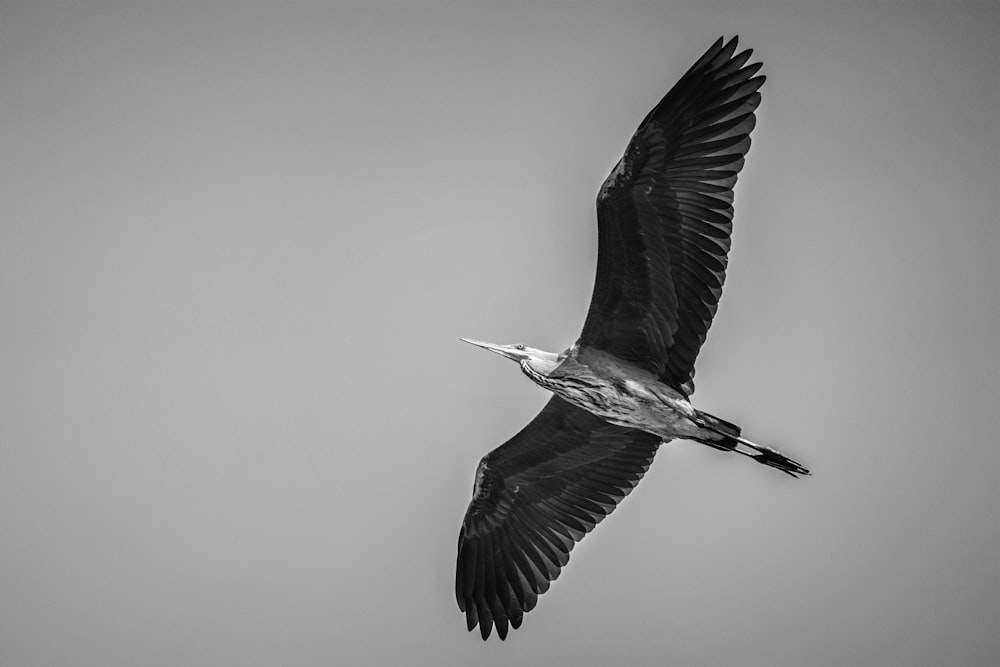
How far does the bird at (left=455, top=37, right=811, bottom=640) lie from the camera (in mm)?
12367

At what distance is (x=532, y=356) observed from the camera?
1386 centimetres

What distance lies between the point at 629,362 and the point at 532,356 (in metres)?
1.21

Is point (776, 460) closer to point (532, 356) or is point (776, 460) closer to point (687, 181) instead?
point (532, 356)

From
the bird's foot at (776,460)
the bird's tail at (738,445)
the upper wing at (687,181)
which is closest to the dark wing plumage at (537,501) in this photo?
the bird's tail at (738,445)

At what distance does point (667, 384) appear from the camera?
13.2 m

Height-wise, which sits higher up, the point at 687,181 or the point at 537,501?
the point at 687,181

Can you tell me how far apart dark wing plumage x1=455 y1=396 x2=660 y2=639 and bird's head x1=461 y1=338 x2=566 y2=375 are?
83cm

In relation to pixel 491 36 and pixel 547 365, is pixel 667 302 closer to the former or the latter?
pixel 547 365

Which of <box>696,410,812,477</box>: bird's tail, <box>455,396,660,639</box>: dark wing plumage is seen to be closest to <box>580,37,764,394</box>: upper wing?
<box>696,410,812,477</box>: bird's tail

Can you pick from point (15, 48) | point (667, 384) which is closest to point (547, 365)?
point (667, 384)

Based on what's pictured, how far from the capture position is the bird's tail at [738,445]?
13070 mm

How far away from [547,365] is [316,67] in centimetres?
5708

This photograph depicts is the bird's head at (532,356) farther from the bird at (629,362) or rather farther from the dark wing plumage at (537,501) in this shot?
the dark wing plumage at (537,501)

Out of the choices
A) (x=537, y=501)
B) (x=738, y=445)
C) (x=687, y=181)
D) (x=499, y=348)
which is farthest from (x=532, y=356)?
(x=687, y=181)
